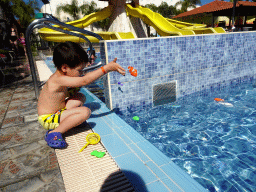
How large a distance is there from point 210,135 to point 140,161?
1.69 meters

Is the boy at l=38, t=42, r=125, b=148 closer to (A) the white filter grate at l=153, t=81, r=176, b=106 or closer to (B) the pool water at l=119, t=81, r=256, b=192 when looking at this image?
(B) the pool water at l=119, t=81, r=256, b=192

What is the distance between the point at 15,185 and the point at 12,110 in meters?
2.33

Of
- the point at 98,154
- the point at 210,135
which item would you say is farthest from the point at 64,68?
the point at 210,135

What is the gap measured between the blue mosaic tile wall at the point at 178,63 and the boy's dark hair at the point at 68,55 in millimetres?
1322

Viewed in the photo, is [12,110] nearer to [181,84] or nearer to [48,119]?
[48,119]

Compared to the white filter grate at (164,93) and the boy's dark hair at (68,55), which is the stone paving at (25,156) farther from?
the white filter grate at (164,93)

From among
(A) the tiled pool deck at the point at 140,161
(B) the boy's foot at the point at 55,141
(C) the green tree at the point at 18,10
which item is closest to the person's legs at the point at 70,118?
(B) the boy's foot at the point at 55,141

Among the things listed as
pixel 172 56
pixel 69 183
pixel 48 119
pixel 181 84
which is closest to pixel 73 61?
pixel 48 119

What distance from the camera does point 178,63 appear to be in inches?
167

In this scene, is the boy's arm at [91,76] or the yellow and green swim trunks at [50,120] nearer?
the boy's arm at [91,76]

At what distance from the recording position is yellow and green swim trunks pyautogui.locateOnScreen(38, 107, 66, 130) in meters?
2.36

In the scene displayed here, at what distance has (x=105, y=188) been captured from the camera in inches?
64.2

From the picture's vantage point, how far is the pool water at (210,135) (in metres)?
2.18

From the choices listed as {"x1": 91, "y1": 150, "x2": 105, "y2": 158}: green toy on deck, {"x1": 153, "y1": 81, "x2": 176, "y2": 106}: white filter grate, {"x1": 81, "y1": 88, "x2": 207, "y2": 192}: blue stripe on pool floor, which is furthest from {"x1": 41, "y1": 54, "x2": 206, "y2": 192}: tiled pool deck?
{"x1": 153, "y1": 81, "x2": 176, "y2": 106}: white filter grate
